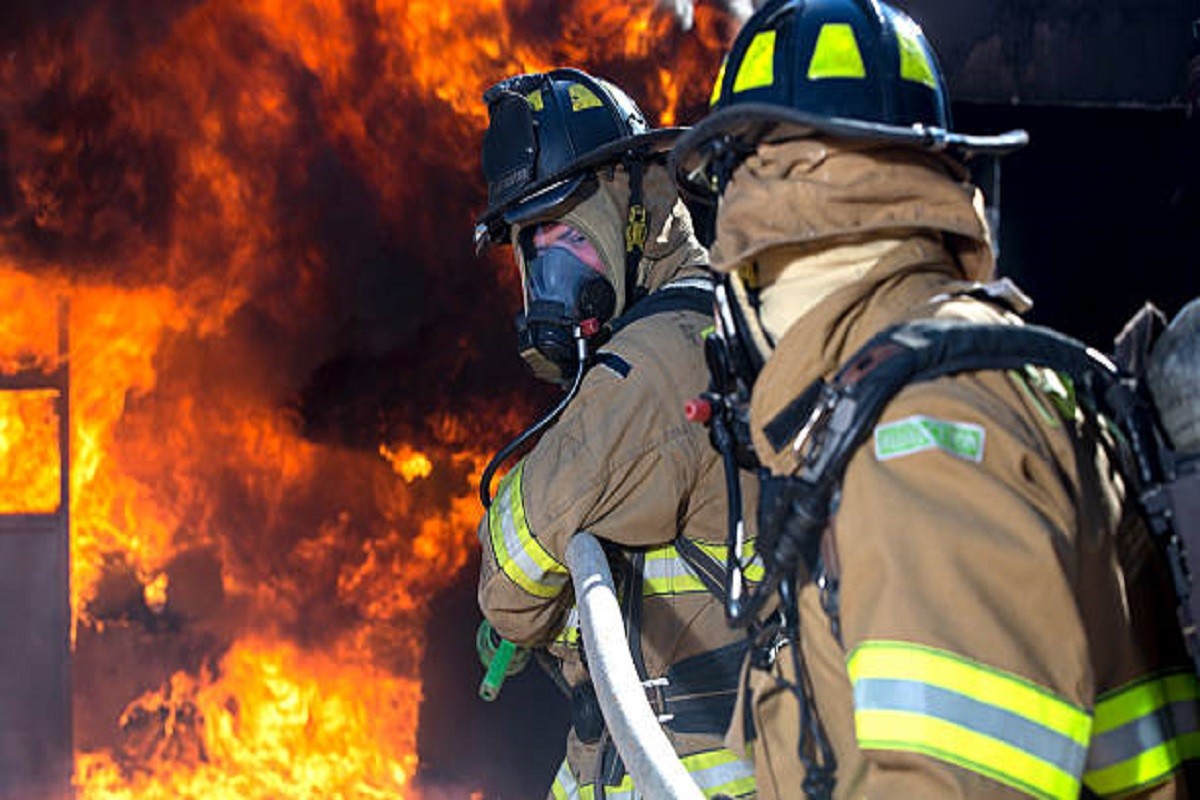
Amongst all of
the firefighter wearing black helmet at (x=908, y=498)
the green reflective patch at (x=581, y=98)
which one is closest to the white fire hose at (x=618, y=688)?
the firefighter wearing black helmet at (x=908, y=498)

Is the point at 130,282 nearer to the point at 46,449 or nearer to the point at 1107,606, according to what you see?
the point at 46,449

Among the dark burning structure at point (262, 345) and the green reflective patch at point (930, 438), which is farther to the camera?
the dark burning structure at point (262, 345)

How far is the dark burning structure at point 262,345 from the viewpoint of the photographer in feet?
19.4

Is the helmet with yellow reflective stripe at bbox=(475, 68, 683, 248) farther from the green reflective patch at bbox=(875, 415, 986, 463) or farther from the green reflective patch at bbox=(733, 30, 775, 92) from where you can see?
the green reflective patch at bbox=(875, 415, 986, 463)

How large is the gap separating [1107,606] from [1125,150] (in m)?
4.48

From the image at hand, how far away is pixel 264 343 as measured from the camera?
619 cm

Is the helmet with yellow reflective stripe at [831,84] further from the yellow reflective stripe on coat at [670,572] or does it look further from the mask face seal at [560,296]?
the mask face seal at [560,296]

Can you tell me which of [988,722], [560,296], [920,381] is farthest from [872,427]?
[560,296]

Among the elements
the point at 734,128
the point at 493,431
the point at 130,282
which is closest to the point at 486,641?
the point at 734,128

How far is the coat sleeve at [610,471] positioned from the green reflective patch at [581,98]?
93 centimetres

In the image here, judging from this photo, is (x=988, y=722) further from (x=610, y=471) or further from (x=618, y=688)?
(x=610, y=471)

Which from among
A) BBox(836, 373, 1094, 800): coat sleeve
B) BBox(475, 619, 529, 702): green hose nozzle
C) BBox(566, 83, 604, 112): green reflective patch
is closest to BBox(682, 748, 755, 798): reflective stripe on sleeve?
BBox(475, 619, 529, 702): green hose nozzle

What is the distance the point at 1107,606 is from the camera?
154 cm

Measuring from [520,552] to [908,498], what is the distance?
4.72 feet
